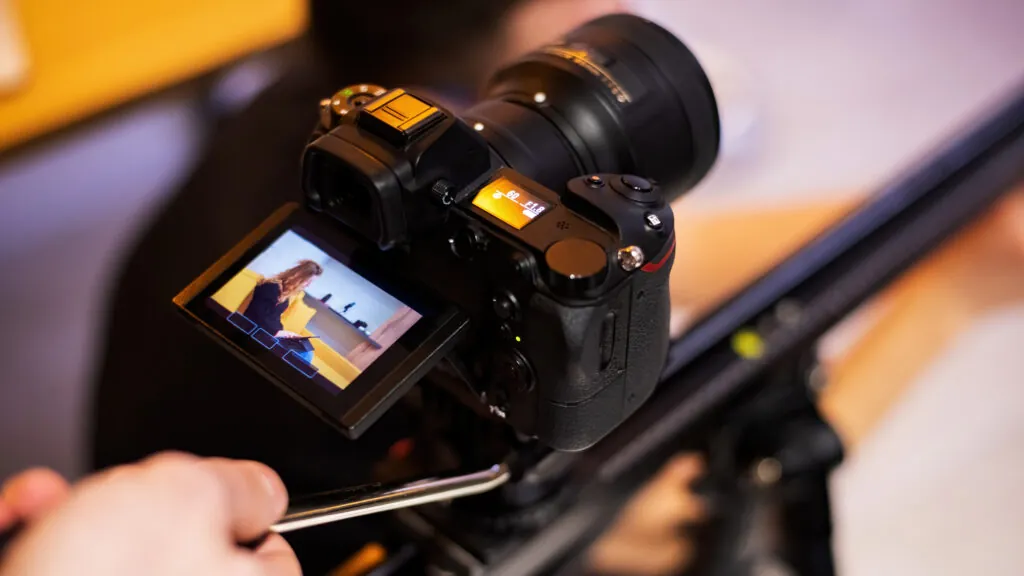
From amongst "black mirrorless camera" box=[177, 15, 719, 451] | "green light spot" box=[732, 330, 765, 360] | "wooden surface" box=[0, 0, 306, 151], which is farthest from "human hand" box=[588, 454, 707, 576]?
"wooden surface" box=[0, 0, 306, 151]

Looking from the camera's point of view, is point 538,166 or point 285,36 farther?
point 285,36

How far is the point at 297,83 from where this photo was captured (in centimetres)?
93

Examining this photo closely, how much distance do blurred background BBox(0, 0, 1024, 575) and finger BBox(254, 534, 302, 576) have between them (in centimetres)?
57

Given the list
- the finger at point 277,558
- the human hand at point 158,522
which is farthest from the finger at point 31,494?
the finger at point 277,558

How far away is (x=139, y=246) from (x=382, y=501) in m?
0.56

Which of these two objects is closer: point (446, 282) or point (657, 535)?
point (446, 282)

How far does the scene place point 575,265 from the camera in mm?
425

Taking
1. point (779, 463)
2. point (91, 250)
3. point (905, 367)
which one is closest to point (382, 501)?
point (779, 463)

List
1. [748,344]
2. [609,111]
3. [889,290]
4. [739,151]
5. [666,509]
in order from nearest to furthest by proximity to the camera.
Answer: [609,111] → [748,344] → [666,509] → [889,290] → [739,151]

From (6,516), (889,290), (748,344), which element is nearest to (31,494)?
(6,516)

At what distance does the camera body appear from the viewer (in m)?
0.44

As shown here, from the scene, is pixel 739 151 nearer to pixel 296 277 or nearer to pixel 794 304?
A: pixel 794 304

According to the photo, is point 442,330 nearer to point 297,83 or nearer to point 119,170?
point 297,83

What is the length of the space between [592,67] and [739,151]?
2.14ft
